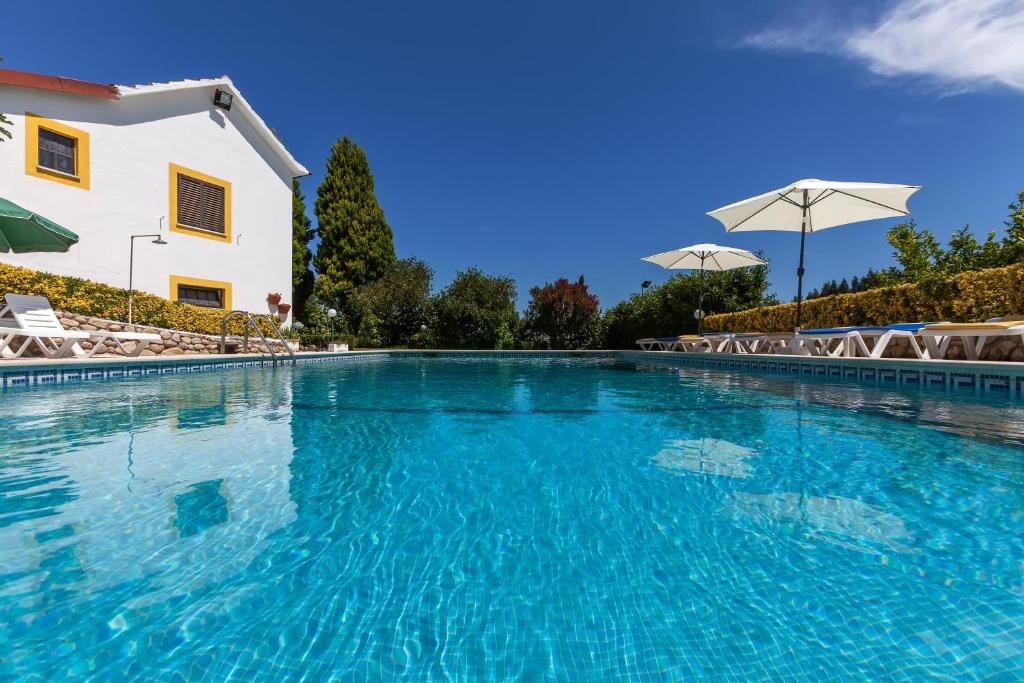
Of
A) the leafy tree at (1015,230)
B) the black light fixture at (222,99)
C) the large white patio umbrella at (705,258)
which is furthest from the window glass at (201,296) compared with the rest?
the leafy tree at (1015,230)

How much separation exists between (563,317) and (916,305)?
11448 millimetres

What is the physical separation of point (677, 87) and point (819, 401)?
48.4 feet

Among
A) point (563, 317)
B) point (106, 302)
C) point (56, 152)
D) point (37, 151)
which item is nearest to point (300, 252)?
point (56, 152)

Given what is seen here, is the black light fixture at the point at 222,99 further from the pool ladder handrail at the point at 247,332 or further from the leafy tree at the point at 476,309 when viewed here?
the leafy tree at the point at 476,309

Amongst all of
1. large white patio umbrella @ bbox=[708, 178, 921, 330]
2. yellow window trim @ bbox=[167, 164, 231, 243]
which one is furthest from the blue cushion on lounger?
yellow window trim @ bbox=[167, 164, 231, 243]

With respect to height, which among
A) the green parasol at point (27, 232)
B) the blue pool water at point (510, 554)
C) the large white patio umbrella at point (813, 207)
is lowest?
the blue pool water at point (510, 554)

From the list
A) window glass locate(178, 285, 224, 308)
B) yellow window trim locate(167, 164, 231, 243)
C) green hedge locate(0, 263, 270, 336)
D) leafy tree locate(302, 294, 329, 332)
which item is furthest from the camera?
leafy tree locate(302, 294, 329, 332)

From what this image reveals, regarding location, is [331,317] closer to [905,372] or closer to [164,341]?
[164,341]

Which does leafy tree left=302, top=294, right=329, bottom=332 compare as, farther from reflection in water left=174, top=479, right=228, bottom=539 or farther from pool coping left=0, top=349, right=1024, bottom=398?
reflection in water left=174, top=479, right=228, bottom=539

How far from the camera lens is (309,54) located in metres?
16.2

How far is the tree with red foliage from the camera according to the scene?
19.0 metres

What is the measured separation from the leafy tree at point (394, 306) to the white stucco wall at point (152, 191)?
3.21 metres

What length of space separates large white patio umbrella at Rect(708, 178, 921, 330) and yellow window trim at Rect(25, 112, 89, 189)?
16073mm

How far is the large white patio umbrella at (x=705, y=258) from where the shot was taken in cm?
1346
